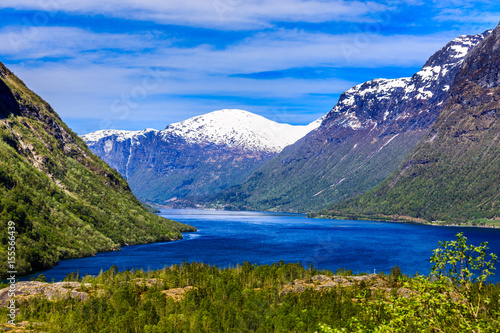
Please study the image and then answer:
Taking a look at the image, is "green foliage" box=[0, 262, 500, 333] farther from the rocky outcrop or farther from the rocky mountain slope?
the rocky mountain slope

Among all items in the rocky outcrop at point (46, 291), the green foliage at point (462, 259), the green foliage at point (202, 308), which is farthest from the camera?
the rocky outcrop at point (46, 291)

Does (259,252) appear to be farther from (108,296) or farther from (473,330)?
(473,330)

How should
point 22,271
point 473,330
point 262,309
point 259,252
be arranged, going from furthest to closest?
point 259,252 < point 22,271 < point 262,309 < point 473,330

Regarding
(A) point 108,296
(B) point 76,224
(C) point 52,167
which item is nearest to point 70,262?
(B) point 76,224

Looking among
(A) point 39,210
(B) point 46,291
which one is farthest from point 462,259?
(A) point 39,210

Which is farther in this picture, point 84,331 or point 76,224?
point 76,224

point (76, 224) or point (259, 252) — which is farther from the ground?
point (76, 224)

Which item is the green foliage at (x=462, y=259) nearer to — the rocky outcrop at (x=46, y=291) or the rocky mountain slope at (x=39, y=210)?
the rocky outcrop at (x=46, y=291)

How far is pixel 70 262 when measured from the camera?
479ft

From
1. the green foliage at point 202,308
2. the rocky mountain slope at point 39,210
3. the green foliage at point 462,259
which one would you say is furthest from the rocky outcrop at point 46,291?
the green foliage at point 462,259

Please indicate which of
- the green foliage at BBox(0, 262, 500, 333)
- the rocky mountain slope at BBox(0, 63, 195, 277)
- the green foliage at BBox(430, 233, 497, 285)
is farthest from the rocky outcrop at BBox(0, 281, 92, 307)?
the green foliage at BBox(430, 233, 497, 285)

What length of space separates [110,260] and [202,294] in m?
82.5

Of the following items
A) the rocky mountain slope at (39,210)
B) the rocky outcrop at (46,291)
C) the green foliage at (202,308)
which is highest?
the rocky mountain slope at (39,210)

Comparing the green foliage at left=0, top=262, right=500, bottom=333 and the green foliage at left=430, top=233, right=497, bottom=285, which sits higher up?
the green foliage at left=430, top=233, right=497, bottom=285
